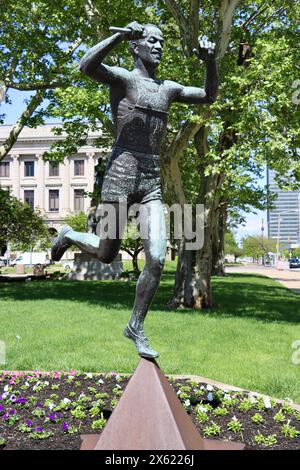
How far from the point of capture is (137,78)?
4344 millimetres

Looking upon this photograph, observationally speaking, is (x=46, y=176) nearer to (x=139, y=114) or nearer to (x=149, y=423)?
(x=139, y=114)

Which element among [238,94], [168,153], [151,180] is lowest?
[151,180]

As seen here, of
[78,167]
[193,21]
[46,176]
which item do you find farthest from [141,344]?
[46,176]

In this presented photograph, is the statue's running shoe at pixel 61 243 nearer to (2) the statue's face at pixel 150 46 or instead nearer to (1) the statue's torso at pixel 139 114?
(1) the statue's torso at pixel 139 114

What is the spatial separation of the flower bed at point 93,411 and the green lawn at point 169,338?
0.77 metres

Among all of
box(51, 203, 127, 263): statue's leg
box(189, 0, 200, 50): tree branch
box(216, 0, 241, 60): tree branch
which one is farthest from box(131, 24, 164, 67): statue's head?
box(189, 0, 200, 50): tree branch

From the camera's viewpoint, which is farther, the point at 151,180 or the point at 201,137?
the point at 201,137

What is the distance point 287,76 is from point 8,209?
18.5 metres

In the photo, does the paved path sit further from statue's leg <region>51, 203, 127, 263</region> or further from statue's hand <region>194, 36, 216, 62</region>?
statue's hand <region>194, 36, 216, 62</region>

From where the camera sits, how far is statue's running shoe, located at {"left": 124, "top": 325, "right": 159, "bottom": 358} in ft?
13.5

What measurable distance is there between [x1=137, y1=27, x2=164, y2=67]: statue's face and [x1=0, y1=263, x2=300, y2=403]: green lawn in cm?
399

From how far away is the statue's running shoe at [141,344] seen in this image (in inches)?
163

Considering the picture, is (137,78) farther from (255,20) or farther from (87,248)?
(255,20)

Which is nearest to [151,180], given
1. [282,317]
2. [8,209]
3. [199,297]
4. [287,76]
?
[287,76]
